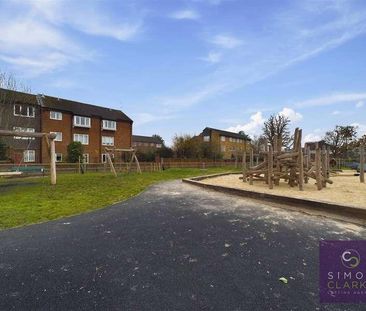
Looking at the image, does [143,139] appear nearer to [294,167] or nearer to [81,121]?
[81,121]

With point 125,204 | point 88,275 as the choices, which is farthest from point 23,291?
point 125,204

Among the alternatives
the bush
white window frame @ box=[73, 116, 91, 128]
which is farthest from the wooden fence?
white window frame @ box=[73, 116, 91, 128]

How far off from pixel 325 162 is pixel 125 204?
11.1 meters

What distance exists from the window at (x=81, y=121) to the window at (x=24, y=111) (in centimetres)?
689

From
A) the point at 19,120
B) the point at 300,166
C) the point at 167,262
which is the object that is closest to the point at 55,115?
the point at 19,120

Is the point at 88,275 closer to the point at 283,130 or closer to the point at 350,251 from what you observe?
the point at 350,251

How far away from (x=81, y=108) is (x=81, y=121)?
3.03m

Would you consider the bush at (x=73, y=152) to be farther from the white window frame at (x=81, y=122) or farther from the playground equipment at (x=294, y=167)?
the playground equipment at (x=294, y=167)

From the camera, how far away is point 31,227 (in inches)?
248

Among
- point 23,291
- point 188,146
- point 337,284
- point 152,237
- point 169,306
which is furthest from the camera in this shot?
point 188,146

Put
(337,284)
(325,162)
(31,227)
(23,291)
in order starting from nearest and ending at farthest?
1. (23,291)
2. (337,284)
3. (31,227)
4. (325,162)

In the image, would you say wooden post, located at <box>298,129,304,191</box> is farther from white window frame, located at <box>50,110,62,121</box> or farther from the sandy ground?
white window frame, located at <box>50,110,62,121</box>

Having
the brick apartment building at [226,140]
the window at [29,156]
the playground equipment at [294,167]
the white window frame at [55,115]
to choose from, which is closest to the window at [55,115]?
the white window frame at [55,115]

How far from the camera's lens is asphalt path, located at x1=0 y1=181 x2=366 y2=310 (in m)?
3.20
